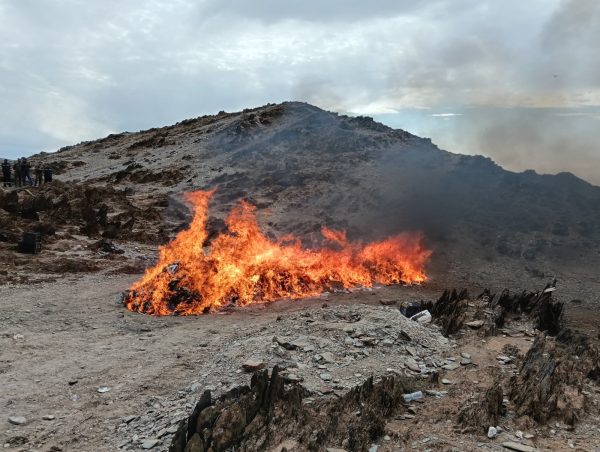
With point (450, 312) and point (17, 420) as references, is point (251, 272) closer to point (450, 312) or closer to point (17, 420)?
point (450, 312)

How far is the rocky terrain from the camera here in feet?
27.0

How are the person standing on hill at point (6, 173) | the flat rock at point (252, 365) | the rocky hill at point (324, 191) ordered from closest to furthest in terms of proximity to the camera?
1. the flat rock at point (252, 365)
2. the rocky hill at point (324, 191)
3. the person standing on hill at point (6, 173)

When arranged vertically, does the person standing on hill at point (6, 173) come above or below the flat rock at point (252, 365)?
above

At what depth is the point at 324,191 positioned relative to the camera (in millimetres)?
37938

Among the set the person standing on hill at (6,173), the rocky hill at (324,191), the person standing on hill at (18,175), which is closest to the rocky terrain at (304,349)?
the rocky hill at (324,191)

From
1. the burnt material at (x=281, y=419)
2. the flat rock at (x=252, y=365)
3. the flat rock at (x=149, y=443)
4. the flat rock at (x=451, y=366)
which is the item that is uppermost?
the flat rock at (x=252, y=365)

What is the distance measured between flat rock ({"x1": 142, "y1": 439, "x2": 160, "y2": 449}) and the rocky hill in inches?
719

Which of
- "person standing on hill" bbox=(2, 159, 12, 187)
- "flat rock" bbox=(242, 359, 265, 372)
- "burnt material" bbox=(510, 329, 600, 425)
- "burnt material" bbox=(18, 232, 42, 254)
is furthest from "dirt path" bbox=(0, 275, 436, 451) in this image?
"person standing on hill" bbox=(2, 159, 12, 187)

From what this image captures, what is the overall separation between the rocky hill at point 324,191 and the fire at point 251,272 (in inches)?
201

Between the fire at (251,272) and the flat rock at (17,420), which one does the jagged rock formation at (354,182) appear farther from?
the flat rock at (17,420)

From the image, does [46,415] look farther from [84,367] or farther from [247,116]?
[247,116]

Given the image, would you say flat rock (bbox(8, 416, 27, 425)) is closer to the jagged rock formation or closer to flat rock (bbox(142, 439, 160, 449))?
flat rock (bbox(142, 439, 160, 449))

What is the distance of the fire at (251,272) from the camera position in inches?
640

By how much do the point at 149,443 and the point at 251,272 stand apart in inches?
418
